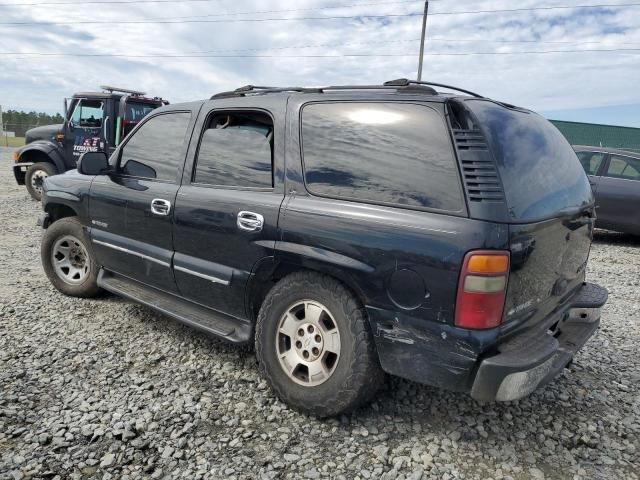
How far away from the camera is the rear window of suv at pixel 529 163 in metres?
2.19

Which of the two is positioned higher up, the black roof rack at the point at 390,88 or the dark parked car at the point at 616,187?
the black roof rack at the point at 390,88

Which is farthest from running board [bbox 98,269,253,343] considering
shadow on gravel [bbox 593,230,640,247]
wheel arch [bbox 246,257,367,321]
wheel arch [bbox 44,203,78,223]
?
shadow on gravel [bbox 593,230,640,247]

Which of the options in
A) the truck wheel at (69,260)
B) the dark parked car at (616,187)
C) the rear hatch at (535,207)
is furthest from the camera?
the dark parked car at (616,187)

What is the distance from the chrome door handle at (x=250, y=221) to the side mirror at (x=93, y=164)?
1.67 meters

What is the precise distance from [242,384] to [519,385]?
5.52 feet

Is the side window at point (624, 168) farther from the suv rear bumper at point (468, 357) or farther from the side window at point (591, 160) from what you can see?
the suv rear bumper at point (468, 357)

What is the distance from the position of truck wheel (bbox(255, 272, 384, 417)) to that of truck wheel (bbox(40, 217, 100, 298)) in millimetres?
2256

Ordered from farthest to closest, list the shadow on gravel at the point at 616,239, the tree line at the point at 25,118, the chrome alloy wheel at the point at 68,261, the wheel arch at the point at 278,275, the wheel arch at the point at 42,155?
1. the tree line at the point at 25,118
2. the wheel arch at the point at 42,155
3. the shadow on gravel at the point at 616,239
4. the chrome alloy wheel at the point at 68,261
5. the wheel arch at the point at 278,275

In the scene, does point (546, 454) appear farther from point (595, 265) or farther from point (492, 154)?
point (595, 265)

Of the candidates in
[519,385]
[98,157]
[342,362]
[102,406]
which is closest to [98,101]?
[98,157]

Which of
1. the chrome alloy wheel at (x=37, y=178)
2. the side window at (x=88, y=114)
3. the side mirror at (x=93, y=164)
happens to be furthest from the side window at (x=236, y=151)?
the chrome alloy wheel at (x=37, y=178)

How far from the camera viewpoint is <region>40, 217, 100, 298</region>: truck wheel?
4.19 m

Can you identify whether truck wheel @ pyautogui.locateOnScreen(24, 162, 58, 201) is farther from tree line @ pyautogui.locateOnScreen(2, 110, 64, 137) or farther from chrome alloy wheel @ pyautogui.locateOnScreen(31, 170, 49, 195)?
tree line @ pyautogui.locateOnScreen(2, 110, 64, 137)

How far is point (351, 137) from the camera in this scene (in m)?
2.52
